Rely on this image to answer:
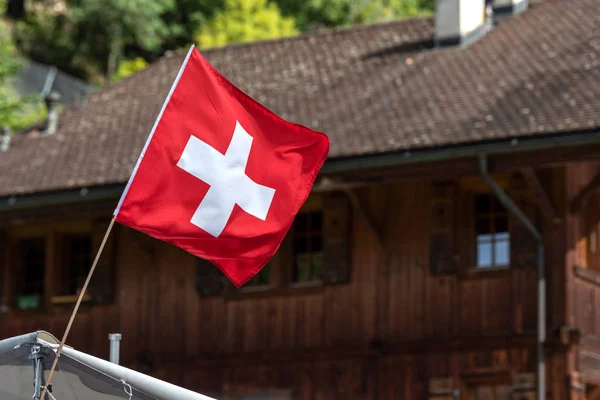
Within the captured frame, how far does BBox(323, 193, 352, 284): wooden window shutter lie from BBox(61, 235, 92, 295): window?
392cm

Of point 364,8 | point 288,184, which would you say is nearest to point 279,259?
point 288,184

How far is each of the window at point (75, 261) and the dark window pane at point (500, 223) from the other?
612 centimetres

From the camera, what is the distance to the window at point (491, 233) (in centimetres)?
2109

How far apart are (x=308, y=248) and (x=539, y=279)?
3400 millimetres

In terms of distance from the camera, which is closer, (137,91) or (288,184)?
(288,184)

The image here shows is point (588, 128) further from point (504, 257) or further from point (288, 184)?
point (288, 184)

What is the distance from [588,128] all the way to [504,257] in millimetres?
2115

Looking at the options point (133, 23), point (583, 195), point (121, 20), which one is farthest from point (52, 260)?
point (121, 20)

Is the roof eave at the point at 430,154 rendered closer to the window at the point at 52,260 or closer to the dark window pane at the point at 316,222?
the window at the point at 52,260

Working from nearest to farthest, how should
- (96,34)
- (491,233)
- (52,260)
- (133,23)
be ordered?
1. (491,233)
2. (52,260)
3. (133,23)
4. (96,34)

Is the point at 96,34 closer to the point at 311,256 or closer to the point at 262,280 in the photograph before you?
the point at 262,280

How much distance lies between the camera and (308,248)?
2259 centimetres

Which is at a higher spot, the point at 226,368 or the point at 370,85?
the point at 370,85

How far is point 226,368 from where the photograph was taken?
22750 millimetres
